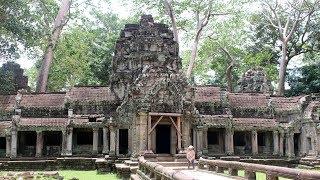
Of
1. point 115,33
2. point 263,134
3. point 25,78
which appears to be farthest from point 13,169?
point 115,33

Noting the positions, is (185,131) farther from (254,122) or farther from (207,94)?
(207,94)

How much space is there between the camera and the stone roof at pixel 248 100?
3234cm

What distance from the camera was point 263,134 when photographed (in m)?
32.8

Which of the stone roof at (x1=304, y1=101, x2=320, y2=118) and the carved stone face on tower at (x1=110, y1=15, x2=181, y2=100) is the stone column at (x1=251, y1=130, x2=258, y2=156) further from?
the carved stone face on tower at (x1=110, y1=15, x2=181, y2=100)

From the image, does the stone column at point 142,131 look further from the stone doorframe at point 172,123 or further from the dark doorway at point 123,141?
the dark doorway at point 123,141

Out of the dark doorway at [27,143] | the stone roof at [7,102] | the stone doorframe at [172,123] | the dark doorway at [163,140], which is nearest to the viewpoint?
the stone doorframe at [172,123]

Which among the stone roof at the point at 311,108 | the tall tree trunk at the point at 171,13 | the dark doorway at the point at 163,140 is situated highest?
the tall tree trunk at the point at 171,13

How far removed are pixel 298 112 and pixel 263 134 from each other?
127 inches

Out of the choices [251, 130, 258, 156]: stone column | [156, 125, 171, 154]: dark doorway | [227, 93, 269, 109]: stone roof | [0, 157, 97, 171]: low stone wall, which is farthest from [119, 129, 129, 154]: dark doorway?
[251, 130, 258, 156]: stone column

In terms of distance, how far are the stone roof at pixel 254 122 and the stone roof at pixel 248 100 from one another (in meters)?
1.47

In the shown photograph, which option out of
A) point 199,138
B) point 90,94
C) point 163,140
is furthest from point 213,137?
point 90,94

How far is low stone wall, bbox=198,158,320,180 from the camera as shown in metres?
8.38

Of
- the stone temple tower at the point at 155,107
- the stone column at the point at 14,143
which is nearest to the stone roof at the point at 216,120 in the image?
the stone temple tower at the point at 155,107

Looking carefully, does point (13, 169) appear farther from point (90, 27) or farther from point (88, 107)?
point (90, 27)
